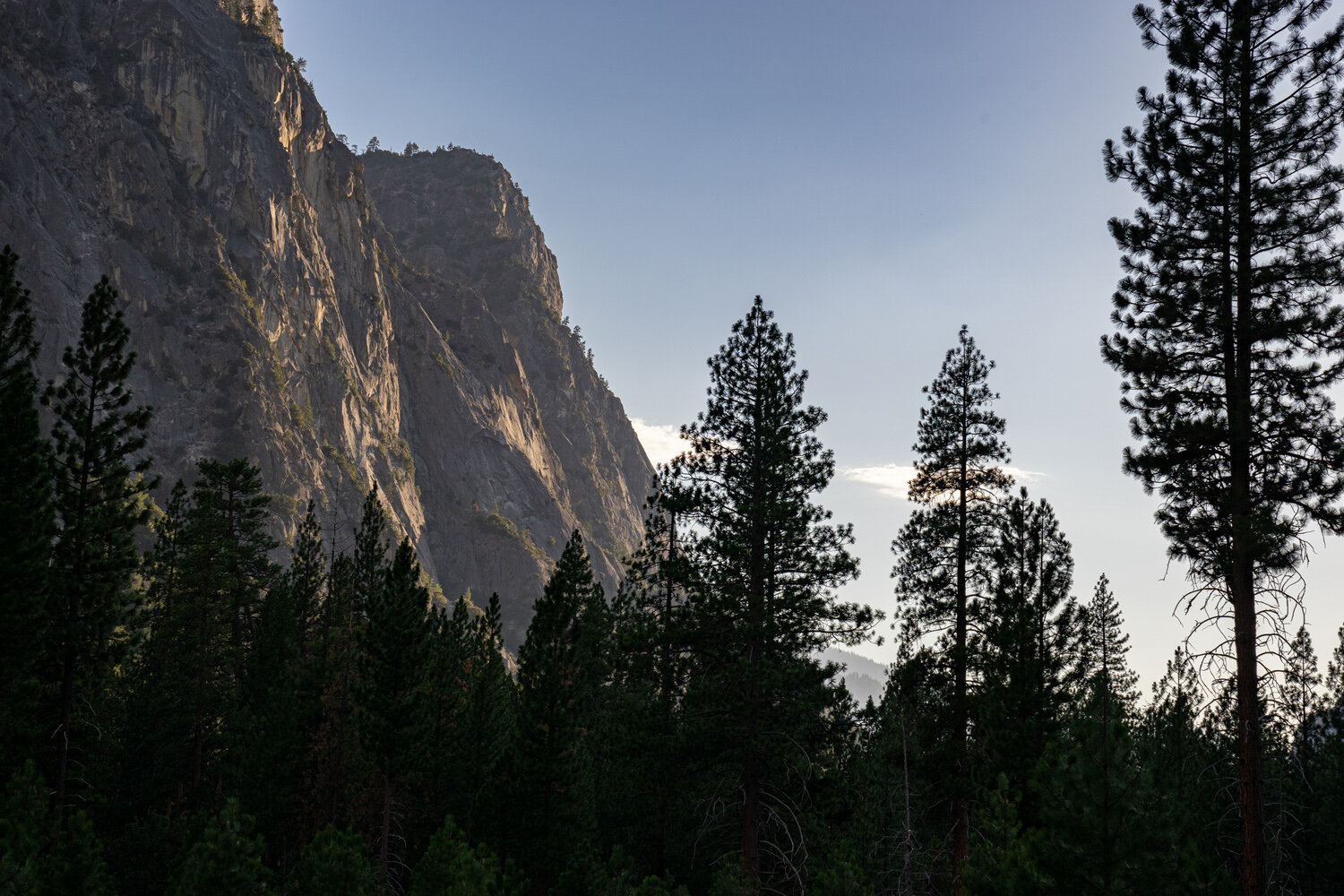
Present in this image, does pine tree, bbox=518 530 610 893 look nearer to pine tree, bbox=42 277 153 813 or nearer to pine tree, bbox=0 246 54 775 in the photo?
pine tree, bbox=42 277 153 813

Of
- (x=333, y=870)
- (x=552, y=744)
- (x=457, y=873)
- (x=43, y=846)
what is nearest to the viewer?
(x=43, y=846)

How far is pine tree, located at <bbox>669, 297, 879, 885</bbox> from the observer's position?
58.8 ft

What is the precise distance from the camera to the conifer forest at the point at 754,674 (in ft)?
41.9

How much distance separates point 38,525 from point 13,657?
297 centimetres

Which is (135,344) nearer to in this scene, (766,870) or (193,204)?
(193,204)

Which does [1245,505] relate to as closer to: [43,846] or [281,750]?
[43,846]

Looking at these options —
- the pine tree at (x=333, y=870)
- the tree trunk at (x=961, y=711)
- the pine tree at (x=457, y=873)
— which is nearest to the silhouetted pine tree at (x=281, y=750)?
the pine tree at (x=333, y=870)

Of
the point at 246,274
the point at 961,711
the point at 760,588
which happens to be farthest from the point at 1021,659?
the point at 246,274

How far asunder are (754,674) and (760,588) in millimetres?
1917

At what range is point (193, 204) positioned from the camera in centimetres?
11950

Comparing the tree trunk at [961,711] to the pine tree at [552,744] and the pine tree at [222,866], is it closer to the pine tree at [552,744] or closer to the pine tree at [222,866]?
the pine tree at [552,744]

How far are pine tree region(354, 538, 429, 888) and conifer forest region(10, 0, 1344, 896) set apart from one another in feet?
0.36

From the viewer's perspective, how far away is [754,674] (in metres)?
17.9

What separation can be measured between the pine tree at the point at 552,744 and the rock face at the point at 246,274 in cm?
6521
